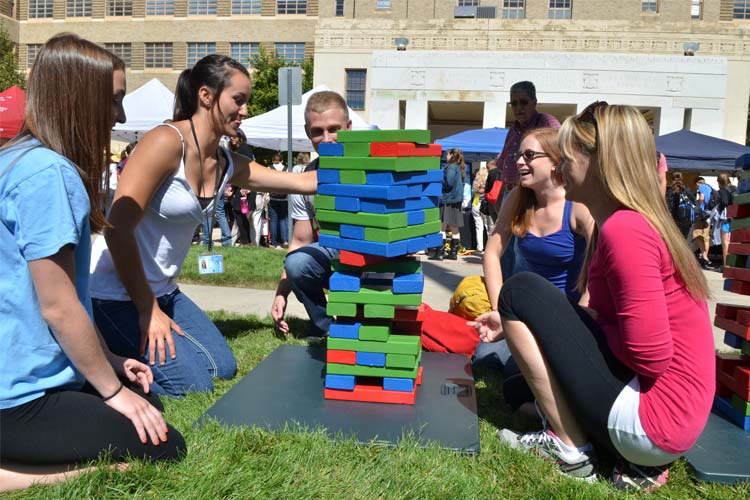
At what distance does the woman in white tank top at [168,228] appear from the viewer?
3242 mm

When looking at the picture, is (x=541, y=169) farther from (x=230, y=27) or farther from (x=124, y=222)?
(x=230, y=27)

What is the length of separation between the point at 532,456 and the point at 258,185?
2512 millimetres

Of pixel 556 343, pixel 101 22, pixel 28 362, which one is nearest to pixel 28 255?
pixel 28 362

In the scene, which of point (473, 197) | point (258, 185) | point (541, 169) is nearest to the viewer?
point (541, 169)

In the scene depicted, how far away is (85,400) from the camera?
2152 millimetres

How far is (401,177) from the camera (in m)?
3.14

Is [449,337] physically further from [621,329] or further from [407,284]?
[621,329]

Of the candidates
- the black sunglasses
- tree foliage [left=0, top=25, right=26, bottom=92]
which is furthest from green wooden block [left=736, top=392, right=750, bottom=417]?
tree foliage [left=0, top=25, right=26, bottom=92]

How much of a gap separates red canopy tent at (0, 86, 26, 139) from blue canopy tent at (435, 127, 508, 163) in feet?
33.4

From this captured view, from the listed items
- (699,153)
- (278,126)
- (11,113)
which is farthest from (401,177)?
(699,153)

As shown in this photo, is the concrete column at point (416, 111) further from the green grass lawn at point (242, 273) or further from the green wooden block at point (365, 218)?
the green wooden block at point (365, 218)

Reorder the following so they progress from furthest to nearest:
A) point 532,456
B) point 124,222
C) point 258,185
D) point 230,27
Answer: point 230,27 < point 258,185 < point 124,222 < point 532,456

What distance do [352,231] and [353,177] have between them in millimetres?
281

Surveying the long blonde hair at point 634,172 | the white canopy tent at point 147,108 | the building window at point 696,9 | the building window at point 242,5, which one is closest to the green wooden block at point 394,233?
the long blonde hair at point 634,172
